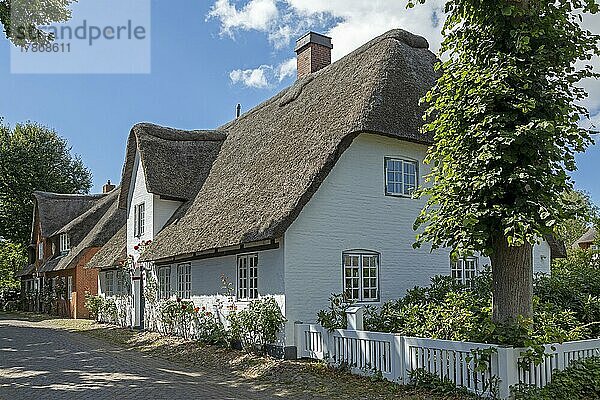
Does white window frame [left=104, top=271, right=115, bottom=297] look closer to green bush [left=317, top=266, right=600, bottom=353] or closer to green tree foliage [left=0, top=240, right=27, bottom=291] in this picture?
green bush [left=317, top=266, right=600, bottom=353]

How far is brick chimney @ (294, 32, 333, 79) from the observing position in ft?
80.4

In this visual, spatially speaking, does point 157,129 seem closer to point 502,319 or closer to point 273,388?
point 273,388

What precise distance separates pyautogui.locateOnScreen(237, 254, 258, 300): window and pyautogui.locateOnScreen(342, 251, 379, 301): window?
2388 millimetres

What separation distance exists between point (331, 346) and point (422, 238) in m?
3.54

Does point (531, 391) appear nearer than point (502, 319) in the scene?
Yes

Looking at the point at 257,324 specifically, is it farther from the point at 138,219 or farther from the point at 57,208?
the point at 57,208

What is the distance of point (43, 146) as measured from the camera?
50625mm

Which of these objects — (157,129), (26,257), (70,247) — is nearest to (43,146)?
(26,257)

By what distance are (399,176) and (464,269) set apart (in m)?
3.57

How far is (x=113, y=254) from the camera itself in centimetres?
2838

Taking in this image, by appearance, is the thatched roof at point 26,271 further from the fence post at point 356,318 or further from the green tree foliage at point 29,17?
the fence post at point 356,318

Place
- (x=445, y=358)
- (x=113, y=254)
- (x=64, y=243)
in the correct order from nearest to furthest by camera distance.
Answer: (x=445, y=358), (x=113, y=254), (x=64, y=243)

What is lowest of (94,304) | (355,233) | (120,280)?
(94,304)

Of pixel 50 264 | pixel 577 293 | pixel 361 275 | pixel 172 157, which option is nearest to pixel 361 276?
pixel 361 275
